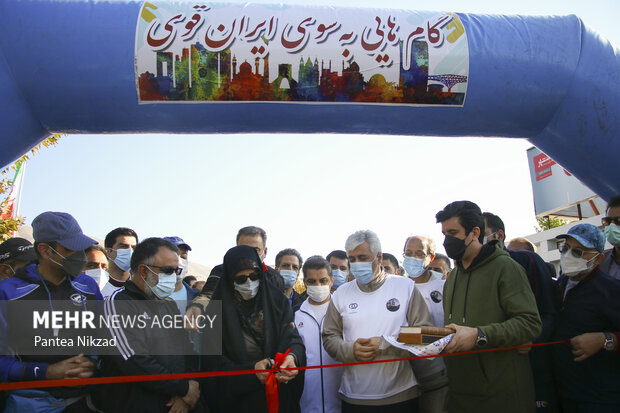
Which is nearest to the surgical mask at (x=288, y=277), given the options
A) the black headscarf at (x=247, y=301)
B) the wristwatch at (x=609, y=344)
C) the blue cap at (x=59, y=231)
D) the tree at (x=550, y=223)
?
the black headscarf at (x=247, y=301)

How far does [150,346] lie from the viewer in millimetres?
2764

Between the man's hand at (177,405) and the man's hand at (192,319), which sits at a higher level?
the man's hand at (192,319)

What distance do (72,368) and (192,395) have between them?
0.69 metres

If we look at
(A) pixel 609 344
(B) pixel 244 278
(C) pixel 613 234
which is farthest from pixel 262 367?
(C) pixel 613 234

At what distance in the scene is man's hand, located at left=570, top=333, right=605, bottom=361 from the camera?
2.92 meters

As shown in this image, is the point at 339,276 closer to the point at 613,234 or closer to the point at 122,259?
the point at 122,259

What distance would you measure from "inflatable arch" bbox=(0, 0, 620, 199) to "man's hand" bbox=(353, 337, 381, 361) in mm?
A: 1980

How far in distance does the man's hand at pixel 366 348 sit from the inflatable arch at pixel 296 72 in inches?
77.9

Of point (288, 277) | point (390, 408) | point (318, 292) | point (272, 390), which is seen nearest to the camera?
point (272, 390)

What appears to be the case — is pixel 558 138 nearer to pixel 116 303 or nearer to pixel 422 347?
pixel 422 347

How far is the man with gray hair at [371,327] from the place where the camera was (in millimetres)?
3057

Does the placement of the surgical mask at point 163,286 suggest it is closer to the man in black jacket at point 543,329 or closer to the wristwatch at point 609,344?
the man in black jacket at point 543,329

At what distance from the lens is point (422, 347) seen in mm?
2693

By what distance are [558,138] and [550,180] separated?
1566 cm
